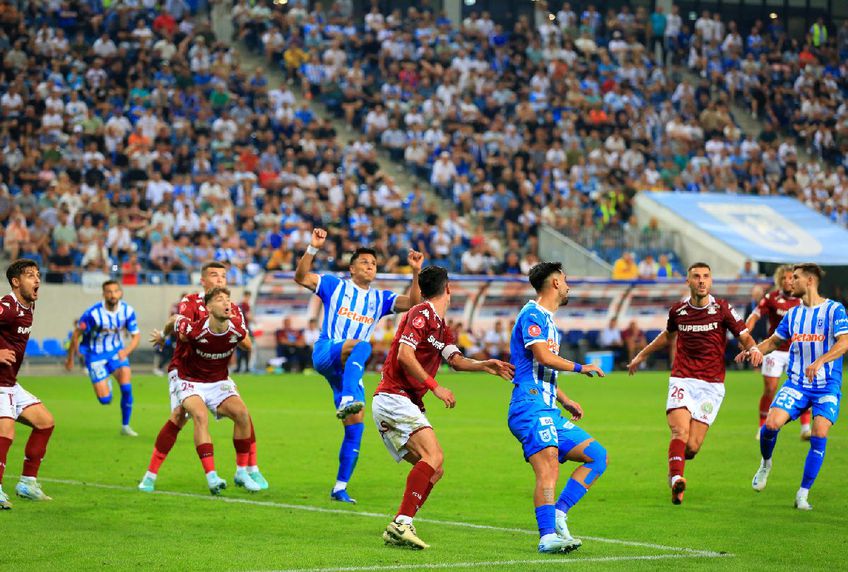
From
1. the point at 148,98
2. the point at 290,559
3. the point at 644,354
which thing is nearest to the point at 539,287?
the point at 290,559

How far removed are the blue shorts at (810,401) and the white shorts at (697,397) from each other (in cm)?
64

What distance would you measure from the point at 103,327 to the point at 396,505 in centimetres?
879

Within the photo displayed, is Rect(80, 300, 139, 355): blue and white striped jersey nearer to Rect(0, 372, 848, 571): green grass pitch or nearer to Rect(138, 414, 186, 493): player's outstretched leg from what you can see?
Rect(0, 372, 848, 571): green grass pitch

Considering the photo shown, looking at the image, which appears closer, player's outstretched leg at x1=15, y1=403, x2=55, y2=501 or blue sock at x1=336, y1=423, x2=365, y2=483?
player's outstretched leg at x1=15, y1=403, x2=55, y2=501

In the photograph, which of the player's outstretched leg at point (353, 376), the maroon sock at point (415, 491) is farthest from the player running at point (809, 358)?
the maroon sock at point (415, 491)

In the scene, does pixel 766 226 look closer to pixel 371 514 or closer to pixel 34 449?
pixel 371 514

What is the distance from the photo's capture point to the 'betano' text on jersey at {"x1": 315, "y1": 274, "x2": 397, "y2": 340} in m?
13.0

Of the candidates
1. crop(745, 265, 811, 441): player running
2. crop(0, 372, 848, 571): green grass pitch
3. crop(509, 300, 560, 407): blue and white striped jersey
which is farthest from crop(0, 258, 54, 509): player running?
crop(745, 265, 811, 441): player running

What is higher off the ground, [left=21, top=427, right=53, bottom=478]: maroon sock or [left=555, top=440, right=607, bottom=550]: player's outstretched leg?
[left=555, top=440, right=607, bottom=550]: player's outstretched leg

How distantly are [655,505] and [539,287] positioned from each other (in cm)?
348

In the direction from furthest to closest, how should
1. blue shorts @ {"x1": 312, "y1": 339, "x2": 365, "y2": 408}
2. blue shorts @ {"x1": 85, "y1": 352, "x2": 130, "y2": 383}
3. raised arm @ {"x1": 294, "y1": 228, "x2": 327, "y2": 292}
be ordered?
blue shorts @ {"x1": 85, "y1": 352, "x2": 130, "y2": 383} < blue shorts @ {"x1": 312, "y1": 339, "x2": 365, "y2": 408} < raised arm @ {"x1": 294, "y1": 228, "x2": 327, "y2": 292}

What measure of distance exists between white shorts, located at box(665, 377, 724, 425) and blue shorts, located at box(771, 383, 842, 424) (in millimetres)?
642

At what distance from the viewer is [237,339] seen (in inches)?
529

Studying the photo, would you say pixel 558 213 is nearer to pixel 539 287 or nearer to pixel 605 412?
pixel 605 412
